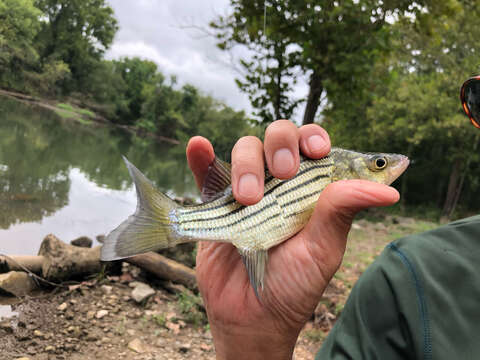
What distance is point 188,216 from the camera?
1632 mm

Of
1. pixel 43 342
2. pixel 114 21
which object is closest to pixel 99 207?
pixel 43 342

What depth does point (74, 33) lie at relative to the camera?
49531mm

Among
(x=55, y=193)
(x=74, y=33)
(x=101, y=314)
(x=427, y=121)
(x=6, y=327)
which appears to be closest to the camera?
(x=6, y=327)

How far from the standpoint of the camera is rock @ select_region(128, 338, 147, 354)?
473cm

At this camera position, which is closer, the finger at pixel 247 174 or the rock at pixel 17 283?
the finger at pixel 247 174

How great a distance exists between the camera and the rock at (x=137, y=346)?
15.5 ft

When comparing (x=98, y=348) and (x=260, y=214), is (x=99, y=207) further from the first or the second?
(x=260, y=214)

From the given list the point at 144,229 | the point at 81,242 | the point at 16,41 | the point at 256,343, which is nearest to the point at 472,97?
the point at 256,343

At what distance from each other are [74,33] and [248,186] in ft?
189

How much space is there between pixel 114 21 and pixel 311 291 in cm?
5773

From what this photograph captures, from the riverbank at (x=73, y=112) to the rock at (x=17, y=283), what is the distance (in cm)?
4128

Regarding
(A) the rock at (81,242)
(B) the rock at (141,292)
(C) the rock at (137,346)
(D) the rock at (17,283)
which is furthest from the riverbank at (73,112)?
(C) the rock at (137,346)

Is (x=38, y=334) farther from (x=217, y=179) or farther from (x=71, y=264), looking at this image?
(x=217, y=179)

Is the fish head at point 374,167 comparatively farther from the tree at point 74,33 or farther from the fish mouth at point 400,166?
the tree at point 74,33
